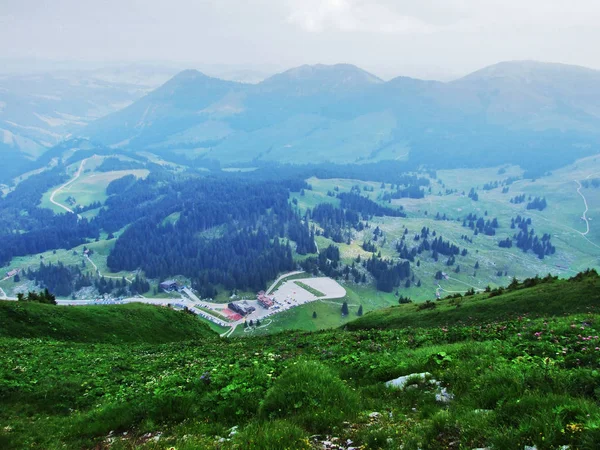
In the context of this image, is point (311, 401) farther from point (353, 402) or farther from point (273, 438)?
point (273, 438)

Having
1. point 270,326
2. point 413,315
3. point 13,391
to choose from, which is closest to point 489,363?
point 13,391

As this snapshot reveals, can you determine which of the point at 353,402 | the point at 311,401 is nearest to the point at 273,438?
the point at 311,401

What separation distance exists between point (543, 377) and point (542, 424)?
3.72m

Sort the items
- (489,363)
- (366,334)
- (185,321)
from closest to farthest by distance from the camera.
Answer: (489,363), (366,334), (185,321)

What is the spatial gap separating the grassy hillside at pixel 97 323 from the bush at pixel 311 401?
136ft

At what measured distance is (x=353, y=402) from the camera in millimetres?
13391

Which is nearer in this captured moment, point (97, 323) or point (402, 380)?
point (402, 380)

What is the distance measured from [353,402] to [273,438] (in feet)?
12.9

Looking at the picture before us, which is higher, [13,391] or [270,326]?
[13,391]

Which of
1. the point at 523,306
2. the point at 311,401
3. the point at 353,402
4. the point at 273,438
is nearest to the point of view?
the point at 273,438

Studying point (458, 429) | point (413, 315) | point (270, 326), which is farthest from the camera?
point (270, 326)

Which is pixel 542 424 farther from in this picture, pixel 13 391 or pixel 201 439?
pixel 13 391

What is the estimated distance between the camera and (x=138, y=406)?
16250 mm

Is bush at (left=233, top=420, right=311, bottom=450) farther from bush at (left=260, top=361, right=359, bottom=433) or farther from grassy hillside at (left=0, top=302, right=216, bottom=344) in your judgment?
grassy hillside at (left=0, top=302, right=216, bottom=344)
